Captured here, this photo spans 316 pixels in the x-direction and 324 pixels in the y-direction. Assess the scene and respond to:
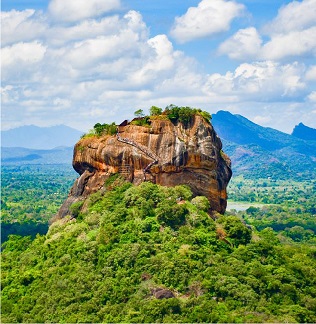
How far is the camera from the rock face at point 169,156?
34.3 metres

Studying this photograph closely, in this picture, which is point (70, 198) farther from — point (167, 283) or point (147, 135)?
point (167, 283)

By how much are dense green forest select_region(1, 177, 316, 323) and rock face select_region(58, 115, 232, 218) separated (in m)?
1.10

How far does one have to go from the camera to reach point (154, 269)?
28109mm

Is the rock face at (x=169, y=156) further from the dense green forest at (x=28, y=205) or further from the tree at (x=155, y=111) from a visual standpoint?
the dense green forest at (x=28, y=205)

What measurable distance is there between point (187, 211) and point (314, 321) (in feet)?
27.8

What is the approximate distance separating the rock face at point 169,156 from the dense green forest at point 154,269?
110cm

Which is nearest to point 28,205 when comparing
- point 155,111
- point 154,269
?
point 155,111

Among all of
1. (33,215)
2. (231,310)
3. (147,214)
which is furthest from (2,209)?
(231,310)

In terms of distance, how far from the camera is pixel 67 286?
93.8 feet

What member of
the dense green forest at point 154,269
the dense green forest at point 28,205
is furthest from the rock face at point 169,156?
the dense green forest at point 28,205

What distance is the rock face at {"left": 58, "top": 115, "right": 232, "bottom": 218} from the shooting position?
3434 centimetres

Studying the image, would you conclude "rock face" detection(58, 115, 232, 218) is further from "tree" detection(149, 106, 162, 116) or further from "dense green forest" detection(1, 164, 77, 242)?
"dense green forest" detection(1, 164, 77, 242)

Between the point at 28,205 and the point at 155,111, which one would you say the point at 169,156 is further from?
the point at 28,205

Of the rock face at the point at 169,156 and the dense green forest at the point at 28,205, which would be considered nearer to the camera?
the rock face at the point at 169,156
